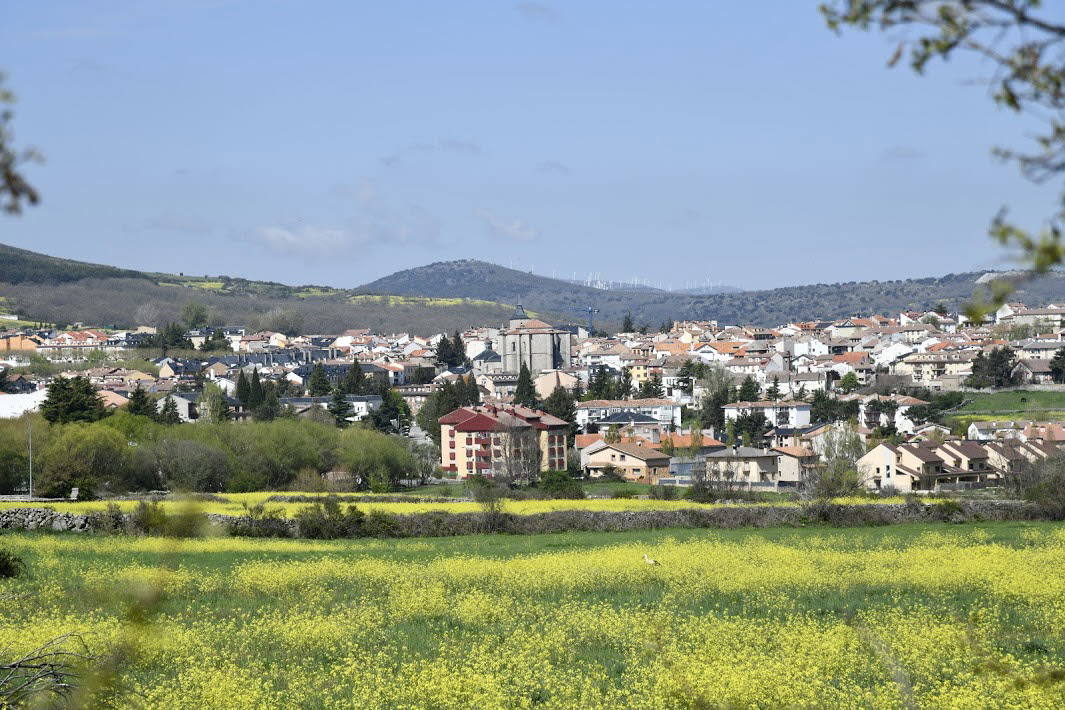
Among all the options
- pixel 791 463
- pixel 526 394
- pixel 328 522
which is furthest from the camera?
pixel 526 394

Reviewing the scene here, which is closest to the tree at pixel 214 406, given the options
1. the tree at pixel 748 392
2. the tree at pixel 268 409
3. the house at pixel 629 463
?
the tree at pixel 268 409

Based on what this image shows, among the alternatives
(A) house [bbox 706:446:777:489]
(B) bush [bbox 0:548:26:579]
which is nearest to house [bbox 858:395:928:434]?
(A) house [bbox 706:446:777:489]

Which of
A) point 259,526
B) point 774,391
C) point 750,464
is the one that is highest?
point 259,526

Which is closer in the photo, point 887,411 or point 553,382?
point 887,411

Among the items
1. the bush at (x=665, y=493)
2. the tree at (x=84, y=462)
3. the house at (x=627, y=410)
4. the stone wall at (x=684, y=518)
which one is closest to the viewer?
the stone wall at (x=684, y=518)

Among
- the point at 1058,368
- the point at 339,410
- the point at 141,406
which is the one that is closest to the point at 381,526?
the point at 141,406

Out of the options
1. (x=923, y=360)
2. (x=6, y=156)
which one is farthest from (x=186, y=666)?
(x=923, y=360)

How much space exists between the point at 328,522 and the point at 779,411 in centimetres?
5604

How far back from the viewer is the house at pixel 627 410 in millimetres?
85375

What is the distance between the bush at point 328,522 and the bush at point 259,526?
0.42 m

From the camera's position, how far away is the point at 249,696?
11484 millimetres

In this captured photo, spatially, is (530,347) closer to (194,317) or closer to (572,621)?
(194,317)

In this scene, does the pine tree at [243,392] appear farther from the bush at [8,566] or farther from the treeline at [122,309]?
the treeline at [122,309]

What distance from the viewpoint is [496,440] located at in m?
62.6
